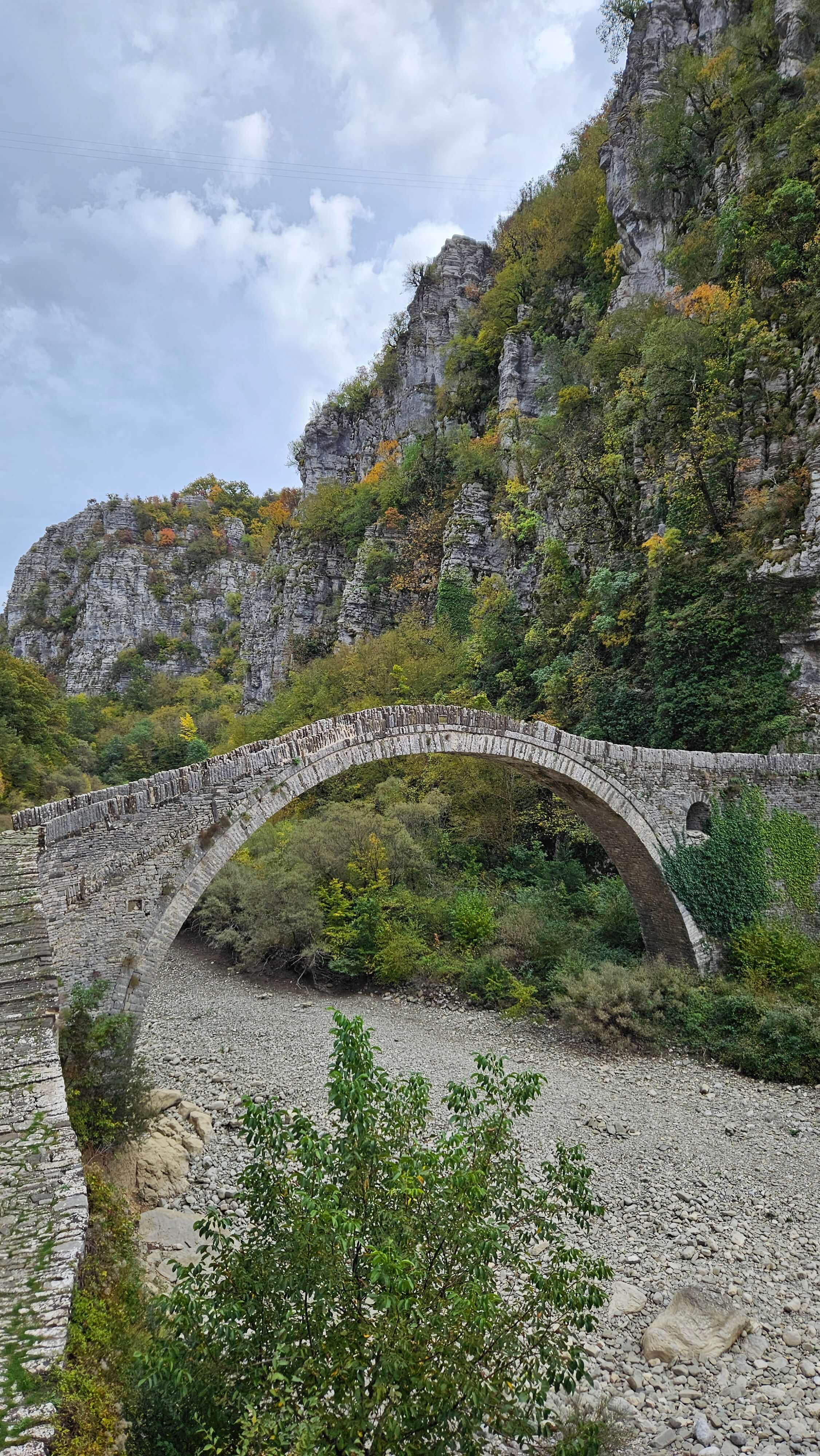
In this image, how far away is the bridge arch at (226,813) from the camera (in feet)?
25.4

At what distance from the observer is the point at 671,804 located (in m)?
11.8

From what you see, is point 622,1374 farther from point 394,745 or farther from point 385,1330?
point 394,745

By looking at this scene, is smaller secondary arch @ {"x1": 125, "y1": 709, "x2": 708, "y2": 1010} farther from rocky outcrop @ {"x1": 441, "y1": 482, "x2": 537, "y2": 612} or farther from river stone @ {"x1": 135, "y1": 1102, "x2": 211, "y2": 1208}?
rocky outcrop @ {"x1": 441, "y1": 482, "x2": 537, "y2": 612}

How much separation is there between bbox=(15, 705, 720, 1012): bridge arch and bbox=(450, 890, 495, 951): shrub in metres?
3.55

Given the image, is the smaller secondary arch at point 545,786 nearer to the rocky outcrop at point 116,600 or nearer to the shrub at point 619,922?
the shrub at point 619,922

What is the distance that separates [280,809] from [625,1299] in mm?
6365

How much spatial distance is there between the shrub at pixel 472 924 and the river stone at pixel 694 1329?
8.37 m

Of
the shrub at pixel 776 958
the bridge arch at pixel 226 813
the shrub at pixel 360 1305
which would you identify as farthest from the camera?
the shrub at pixel 776 958

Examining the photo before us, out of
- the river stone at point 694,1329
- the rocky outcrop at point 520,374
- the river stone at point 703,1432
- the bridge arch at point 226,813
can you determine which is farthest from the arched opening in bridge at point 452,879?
the rocky outcrop at point 520,374

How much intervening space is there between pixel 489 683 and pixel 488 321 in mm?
18901

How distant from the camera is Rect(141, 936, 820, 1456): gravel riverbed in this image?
15.4 feet

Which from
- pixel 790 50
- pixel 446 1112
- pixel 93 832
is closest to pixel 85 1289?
pixel 93 832

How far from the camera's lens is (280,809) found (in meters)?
9.46

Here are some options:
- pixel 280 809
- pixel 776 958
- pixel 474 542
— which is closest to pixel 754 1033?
pixel 776 958
